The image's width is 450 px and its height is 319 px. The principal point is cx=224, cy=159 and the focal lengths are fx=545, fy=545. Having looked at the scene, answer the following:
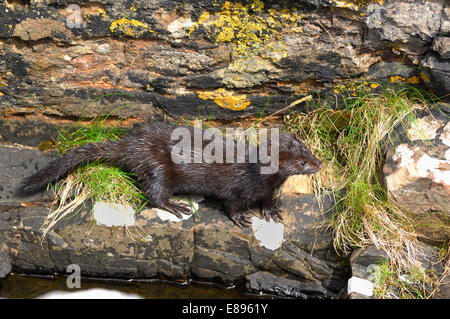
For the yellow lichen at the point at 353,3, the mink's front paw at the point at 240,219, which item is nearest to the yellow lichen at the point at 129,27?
the yellow lichen at the point at 353,3

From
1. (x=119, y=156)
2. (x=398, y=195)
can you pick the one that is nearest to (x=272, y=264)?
(x=398, y=195)

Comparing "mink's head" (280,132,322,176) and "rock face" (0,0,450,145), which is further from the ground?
"rock face" (0,0,450,145)

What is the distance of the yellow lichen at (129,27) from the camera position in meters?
4.71

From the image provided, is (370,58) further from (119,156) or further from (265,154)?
(119,156)

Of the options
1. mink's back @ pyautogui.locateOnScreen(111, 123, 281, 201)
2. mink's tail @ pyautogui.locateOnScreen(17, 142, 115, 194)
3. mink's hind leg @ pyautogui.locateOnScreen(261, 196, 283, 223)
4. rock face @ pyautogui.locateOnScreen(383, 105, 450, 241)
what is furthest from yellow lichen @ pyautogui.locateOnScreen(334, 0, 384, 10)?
mink's tail @ pyautogui.locateOnScreen(17, 142, 115, 194)

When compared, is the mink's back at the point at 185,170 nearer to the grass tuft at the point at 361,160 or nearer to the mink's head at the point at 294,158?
the mink's head at the point at 294,158

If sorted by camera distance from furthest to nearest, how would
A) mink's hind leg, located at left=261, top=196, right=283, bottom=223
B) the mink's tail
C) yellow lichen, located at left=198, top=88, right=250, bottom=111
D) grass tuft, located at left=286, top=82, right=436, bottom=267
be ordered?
1. yellow lichen, located at left=198, top=88, right=250, bottom=111
2. mink's hind leg, located at left=261, top=196, right=283, bottom=223
3. the mink's tail
4. grass tuft, located at left=286, top=82, right=436, bottom=267

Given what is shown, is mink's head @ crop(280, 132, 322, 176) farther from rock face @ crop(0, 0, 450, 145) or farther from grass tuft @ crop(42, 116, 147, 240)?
grass tuft @ crop(42, 116, 147, 240)

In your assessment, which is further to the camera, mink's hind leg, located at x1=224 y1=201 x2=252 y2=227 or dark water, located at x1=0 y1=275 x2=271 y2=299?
mink's hind leg, located at x1=224 y1=201 x2=252 y2=227

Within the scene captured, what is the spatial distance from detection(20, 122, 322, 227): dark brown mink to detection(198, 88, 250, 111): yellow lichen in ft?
1.35

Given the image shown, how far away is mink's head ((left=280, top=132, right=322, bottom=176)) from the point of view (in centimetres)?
466

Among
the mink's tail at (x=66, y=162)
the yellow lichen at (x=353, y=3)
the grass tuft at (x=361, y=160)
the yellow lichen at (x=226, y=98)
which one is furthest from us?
the yellow lichen at (x=226, y=98)

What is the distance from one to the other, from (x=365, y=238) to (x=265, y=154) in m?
1.17

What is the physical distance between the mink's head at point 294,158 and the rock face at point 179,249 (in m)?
0.55
